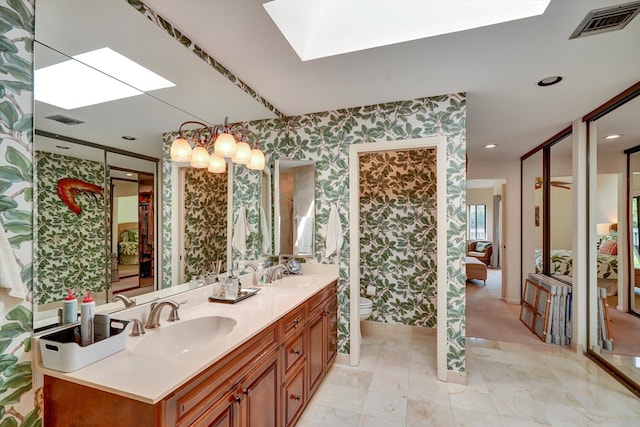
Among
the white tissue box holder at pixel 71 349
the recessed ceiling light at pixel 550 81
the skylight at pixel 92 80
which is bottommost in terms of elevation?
the white tissue box holder at pixel 71 349

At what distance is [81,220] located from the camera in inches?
53.2

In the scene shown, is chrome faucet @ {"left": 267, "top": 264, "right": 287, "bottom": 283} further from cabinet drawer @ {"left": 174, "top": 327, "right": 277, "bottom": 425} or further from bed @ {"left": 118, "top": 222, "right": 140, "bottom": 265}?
bed @ {"left": 118, "top": 222, "right": 140, "bottom": 265}

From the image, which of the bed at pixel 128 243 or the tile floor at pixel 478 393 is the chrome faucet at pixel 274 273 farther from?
the bed at pixel 128 243

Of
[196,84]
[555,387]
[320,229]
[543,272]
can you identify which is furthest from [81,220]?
[543,272]

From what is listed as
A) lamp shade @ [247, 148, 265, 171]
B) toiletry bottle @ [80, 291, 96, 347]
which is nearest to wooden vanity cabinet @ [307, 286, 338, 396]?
lamp shade @ [247, 148, 265, 171]

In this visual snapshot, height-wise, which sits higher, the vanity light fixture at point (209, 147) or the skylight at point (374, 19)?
the skylight at point (374, 19)

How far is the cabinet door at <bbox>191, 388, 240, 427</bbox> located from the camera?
1106 millimetres

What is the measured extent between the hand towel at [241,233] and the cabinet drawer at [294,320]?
79 cm

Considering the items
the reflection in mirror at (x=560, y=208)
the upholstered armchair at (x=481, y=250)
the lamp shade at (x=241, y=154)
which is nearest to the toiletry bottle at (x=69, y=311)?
the lamp shade at (x=241, y=154)

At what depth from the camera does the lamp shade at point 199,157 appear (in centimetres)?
194

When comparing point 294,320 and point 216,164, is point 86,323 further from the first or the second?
point 216,164

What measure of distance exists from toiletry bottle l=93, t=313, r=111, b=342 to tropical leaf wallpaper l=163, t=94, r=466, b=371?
1.20 metres

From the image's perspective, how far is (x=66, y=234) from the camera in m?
1.29

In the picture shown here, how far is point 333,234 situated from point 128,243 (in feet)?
5.52
